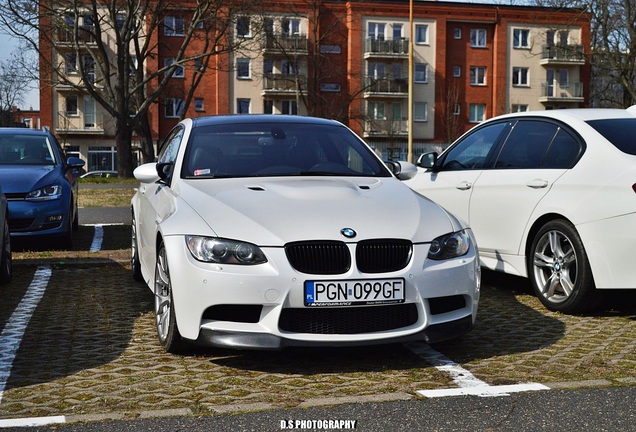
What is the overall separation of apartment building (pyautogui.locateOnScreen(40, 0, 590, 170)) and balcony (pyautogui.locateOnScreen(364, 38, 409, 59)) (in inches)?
2.9

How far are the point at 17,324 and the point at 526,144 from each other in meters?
4.33

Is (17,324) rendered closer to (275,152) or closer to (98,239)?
(275,152)

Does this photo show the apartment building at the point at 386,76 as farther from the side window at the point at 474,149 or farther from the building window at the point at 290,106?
the side window at the point at 474,149

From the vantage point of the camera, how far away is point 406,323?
5.11 m

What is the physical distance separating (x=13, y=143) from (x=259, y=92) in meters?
54.8

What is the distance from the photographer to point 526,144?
303 inches

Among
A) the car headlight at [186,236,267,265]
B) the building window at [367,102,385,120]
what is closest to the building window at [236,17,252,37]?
the building window at [367,102,385,120]

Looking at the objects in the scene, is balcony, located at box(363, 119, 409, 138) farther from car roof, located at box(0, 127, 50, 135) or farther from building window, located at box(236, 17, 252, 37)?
car roof, located at box(0, 127, 50, 135)

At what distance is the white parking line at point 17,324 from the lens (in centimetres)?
523

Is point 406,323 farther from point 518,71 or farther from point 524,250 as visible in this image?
point 518,71

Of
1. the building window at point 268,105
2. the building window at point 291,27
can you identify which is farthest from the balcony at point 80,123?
the building window at point 291,27

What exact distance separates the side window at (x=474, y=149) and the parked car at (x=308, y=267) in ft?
8.04

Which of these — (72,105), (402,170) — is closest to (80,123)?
(72,105)

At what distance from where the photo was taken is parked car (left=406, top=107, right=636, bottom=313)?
636 centimetres
